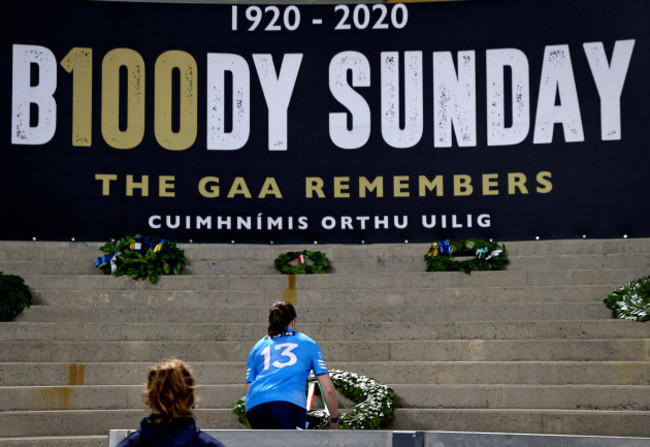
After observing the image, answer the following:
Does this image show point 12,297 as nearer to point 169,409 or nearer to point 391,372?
point 391,372

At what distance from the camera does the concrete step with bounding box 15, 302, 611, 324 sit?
12477 millimetres

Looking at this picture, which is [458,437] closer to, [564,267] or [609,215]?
[564,267]

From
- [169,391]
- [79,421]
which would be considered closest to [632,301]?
[79,421]

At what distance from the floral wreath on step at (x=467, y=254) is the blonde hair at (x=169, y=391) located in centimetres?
934

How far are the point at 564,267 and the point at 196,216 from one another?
15.9 ft

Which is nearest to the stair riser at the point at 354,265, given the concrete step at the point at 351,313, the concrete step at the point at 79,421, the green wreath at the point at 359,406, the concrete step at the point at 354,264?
the concrete step at the point at 354,264

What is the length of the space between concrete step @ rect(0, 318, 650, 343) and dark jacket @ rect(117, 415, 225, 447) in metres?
7.57

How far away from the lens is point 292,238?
1546 centimetres

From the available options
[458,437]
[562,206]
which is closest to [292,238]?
[562,206]

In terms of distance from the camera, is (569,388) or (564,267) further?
(564,267)

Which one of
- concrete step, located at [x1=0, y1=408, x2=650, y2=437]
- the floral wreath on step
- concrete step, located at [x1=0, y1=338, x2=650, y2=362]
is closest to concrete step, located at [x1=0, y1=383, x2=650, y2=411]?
concrete step, located at [x1=0, y1=408, x2=650, y2=437]

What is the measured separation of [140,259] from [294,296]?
2.10 m

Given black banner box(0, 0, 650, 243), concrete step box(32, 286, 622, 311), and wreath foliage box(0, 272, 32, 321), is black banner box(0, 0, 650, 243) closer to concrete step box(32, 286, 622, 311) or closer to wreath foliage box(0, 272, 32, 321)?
concrete step box(32, 286, 622, 311)

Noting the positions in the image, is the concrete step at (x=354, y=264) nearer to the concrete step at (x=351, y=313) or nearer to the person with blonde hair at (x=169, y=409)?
the concrete step at (x=351, y=313)
